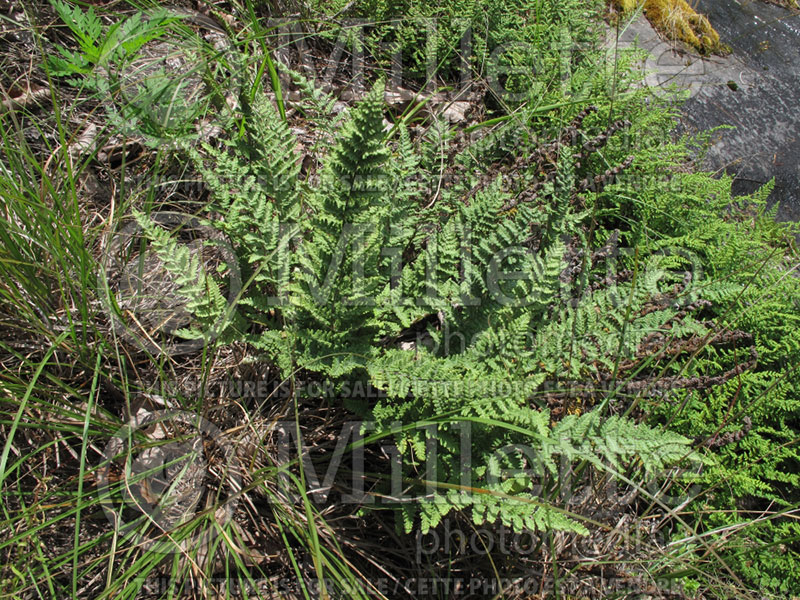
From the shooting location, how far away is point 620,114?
3.15 metres

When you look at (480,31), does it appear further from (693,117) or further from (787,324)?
(787,324)

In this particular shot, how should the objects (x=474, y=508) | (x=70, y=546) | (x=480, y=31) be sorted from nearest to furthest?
1. (x=474, y=508)
2. (x=70, y=546)
3. (x=480, y=31)

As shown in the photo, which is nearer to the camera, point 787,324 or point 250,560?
point 250,560

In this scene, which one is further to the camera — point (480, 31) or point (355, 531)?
point (480, 31)

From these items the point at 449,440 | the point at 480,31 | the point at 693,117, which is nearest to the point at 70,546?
the point at 449,440

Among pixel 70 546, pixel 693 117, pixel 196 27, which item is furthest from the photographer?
pixel 693 117

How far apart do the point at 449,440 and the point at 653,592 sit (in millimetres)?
1047

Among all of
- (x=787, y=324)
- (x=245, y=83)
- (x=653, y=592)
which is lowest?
(x=653, y=592)

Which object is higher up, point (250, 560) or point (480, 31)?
point (480, 31)

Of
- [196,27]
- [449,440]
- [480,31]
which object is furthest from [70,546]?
[480,31]

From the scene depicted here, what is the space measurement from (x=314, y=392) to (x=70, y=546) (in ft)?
3.20

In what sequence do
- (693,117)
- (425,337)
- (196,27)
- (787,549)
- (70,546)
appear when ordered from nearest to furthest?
1. (70,546)
2. (787,549)
3. (425,337)
4. (196,27)
5. (693,117)

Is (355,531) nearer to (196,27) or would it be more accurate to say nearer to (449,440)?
(449,440)

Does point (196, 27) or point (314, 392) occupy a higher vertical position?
point (196, 27)
